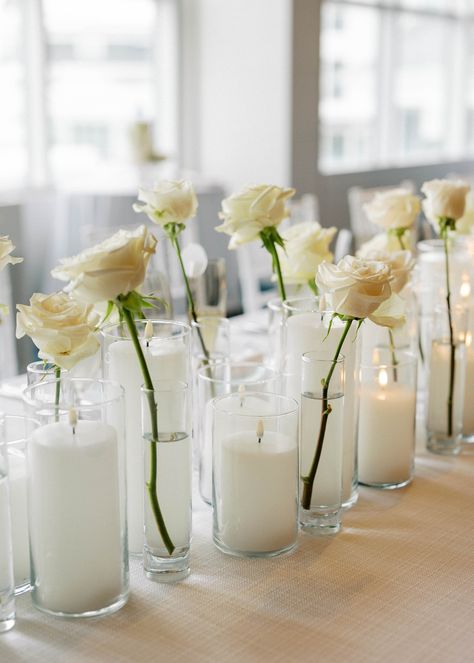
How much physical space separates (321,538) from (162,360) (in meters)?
0.31

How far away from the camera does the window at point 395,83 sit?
6336mm

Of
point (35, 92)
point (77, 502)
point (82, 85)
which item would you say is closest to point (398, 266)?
point (77, 502)

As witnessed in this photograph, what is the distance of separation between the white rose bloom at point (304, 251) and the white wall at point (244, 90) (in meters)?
4.05

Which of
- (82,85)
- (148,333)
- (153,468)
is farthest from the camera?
(82,85)

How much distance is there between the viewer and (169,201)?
126cm

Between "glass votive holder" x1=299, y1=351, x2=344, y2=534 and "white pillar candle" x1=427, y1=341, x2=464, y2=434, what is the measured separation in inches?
14.3

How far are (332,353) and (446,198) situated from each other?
44cm

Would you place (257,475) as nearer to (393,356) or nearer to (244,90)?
(393,356)

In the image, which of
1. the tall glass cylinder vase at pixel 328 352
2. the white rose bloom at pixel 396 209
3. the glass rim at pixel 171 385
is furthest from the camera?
the white rose bloom at pixel 396 209

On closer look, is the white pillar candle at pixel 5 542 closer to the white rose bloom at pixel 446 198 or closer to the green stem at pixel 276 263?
the green stem at pixel 276 263

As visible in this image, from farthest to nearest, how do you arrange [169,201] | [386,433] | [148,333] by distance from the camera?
[386,433] → [169,201] → [148,333]

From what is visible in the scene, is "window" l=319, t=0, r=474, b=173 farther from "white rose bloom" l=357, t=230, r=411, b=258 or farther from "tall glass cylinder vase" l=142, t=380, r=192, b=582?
"tall glass cylinder vase" l=142, t=380, r=192, b=582

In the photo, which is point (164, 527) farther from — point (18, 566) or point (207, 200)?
point (207, 200)

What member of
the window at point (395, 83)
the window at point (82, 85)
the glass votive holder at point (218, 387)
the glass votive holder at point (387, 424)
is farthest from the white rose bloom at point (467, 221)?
the window at point (395, 83)
